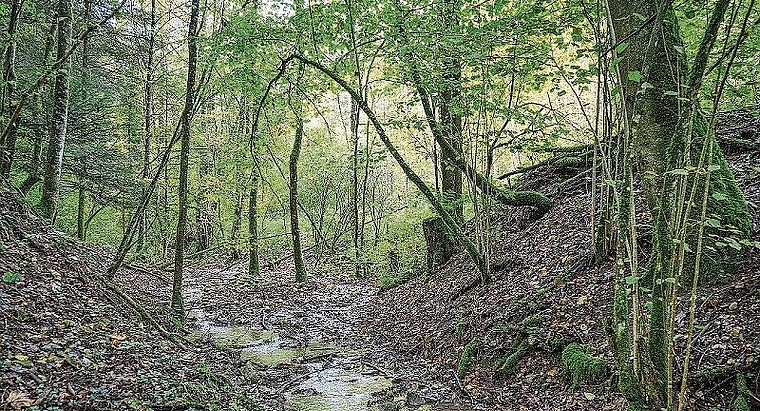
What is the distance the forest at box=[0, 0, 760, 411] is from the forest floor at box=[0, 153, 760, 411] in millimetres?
36

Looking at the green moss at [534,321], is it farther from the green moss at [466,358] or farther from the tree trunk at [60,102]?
the tree trunk at [60,102]

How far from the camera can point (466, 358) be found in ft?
22.0

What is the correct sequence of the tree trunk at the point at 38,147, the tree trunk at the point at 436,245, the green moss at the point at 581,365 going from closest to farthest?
1. the green moss at the point at 581,365
2. the tree trunk at the point at 38,147
3. the tree trunk at the point at 436,245

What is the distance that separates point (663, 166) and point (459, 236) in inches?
190

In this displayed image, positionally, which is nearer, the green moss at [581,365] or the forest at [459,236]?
the forest at [459,236]

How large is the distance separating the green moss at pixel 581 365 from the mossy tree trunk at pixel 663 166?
3.36 ft

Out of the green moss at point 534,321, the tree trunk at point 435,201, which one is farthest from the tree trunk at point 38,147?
the green moss at point 534,321

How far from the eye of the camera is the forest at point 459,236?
12.2ft

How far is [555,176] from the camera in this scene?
424 inches

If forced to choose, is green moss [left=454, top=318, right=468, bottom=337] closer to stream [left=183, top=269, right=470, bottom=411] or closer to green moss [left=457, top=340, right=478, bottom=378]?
green moss [left=457, top=340, right=478, bottom=378]

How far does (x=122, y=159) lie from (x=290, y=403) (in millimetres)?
11534

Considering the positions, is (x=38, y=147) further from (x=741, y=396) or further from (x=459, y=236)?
(x=741, y=396)

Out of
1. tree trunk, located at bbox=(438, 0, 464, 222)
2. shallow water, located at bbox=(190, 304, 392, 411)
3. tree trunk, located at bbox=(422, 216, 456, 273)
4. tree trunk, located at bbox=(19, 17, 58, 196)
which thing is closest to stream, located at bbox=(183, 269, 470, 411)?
shallow water, located at bbox=(190, 304, 392, 411)

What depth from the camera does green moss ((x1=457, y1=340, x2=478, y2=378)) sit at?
661 centimetres
